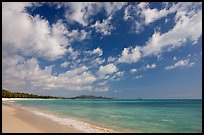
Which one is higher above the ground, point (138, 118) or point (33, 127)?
point (33, 127)

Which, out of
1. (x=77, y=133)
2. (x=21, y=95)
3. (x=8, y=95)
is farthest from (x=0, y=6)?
(x=21, y=95)

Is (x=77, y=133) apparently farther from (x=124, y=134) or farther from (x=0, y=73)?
(x=0, y=73)

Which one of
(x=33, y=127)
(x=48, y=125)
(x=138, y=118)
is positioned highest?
(x=33, y=127)

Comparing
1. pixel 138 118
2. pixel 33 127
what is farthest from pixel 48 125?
pixel 138 118

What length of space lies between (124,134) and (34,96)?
131 m

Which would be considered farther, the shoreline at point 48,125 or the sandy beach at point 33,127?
the shoreline at point 48,125

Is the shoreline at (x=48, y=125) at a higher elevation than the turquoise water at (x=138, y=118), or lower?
higher

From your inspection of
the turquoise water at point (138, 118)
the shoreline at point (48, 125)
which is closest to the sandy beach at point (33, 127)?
the shoreline at point (48, 125)

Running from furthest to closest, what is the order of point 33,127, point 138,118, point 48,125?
1. point 138,118
2. point 48,125
3. point 33,127

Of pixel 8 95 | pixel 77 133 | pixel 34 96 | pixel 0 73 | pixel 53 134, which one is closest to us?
pixel 0 73

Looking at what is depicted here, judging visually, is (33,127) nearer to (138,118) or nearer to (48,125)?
(48,125)

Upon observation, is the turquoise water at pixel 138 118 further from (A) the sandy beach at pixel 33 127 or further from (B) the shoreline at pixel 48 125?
(A) the sandy beach at pixel 33 127

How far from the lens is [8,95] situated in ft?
330

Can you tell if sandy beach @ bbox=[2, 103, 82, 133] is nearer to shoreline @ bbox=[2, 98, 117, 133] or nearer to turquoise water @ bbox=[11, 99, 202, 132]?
shoreline @ bbox=[2, 98, 117, 133]
